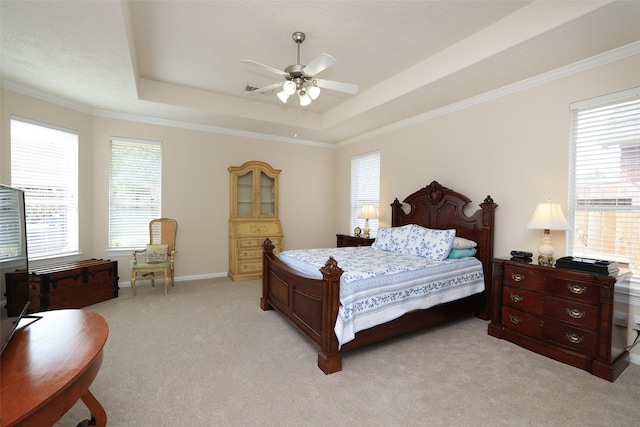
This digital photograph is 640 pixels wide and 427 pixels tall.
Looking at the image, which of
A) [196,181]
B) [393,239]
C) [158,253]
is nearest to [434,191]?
[393,239]

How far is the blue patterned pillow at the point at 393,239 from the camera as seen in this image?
12.2 feet

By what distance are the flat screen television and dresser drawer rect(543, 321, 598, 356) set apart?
3643 millimetres

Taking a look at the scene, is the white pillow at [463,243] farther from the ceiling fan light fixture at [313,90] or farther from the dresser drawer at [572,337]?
the ceiling fan light fixture at [313,90]

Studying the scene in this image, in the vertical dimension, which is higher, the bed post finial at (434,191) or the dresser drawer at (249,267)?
the bed post finial at (434,191)

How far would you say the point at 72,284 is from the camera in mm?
3477

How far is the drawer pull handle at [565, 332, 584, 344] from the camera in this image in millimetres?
2322

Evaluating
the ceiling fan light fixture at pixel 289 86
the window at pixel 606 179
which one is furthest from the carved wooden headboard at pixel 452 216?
the ceiling fan light fixture at pixel 289 86

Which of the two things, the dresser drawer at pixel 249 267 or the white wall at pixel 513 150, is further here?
the dresser drawer at pixel 249 267

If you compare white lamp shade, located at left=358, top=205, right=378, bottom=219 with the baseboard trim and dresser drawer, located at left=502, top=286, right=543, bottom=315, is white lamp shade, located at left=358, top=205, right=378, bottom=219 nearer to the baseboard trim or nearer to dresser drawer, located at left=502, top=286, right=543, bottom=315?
dresser drawer, located at left=502, top=286, right=543, bottom=315

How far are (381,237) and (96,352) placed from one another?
11.0 ft

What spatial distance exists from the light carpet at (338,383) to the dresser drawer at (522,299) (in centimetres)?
38

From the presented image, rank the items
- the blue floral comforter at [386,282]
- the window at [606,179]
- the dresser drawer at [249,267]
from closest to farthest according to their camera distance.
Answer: the blue floral comforter at [386,282] < the window at [606,179] < the dresser drawer at [249,267]

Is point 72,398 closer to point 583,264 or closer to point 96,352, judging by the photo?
point 96,352

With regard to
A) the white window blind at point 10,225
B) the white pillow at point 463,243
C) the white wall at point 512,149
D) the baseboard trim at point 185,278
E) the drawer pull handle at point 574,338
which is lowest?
the baseboard trim at point 185,278
